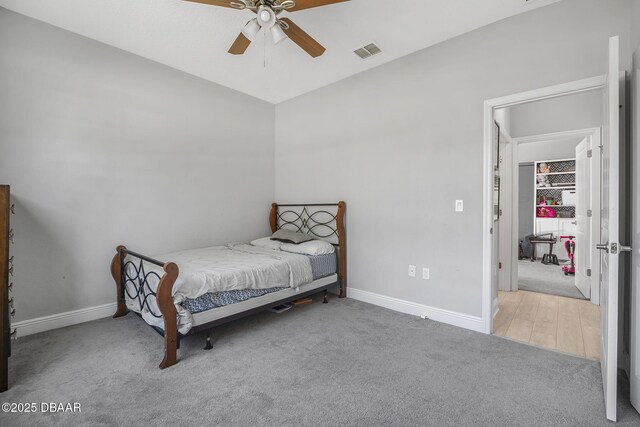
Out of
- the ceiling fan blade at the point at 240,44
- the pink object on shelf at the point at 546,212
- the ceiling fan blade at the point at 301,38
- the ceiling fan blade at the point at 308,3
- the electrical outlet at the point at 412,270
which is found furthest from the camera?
the pink object on shelf at the point at 546,212

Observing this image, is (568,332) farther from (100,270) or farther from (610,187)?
(100,270)

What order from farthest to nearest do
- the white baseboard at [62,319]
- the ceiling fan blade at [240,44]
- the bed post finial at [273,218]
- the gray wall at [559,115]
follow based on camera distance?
the bed post finial at [273,218], the gray wall at [559,115], the white baseboard at [62,319], the ceiling fan blade at [240,44]

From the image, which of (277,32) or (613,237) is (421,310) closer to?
(613,237)

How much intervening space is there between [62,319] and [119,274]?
582 millimetres

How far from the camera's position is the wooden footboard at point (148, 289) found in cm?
206

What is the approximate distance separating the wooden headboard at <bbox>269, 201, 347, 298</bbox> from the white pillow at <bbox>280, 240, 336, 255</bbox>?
0.57 ft

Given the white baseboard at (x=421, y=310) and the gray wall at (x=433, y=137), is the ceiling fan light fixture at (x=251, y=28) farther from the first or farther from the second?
the white baseboard at (x=421, y=310)

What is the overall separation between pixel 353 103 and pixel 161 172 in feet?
8.01

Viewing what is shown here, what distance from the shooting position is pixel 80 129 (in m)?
2.88

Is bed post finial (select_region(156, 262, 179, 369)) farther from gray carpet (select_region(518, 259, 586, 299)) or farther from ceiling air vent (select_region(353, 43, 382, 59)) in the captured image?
gray carpet (select_region(518, 259, 586, 299))

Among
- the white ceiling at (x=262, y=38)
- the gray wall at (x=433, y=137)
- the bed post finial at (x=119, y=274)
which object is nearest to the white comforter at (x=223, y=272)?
the bed post finial at (x=119, y=274)

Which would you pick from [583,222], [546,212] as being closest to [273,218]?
[583,222]

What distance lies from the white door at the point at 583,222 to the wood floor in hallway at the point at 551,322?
43cm

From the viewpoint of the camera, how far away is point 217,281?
2385 millimetres
